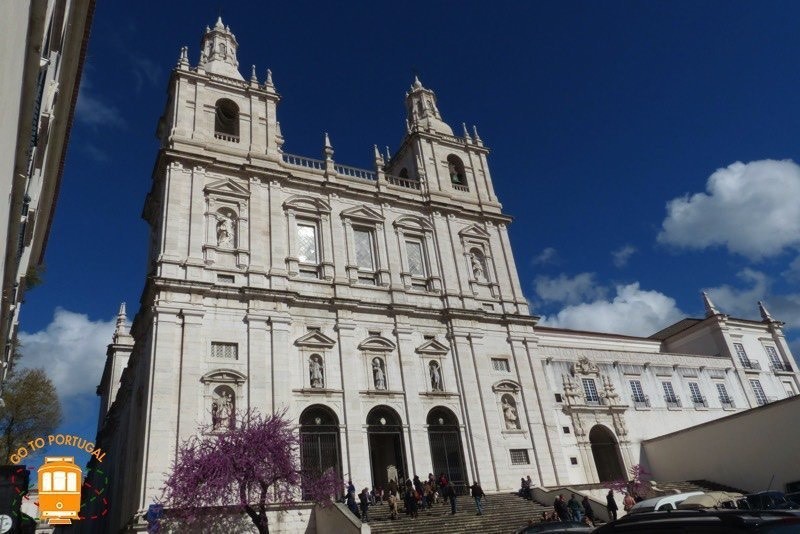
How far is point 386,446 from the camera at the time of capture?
90.4 ft

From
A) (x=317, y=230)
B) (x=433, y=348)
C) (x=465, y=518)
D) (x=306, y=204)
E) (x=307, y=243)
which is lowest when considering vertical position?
(x=465, y=518)


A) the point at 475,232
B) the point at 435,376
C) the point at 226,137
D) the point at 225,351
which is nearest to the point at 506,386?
the point at 435,376

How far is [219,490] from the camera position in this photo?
62.3 feet

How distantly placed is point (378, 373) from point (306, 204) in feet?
31.7

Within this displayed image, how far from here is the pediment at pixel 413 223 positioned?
32441mm

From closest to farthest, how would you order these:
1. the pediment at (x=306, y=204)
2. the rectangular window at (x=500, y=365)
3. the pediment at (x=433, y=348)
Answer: the pediment at (x=433, y=348)
the pediment at (x=306, y=204)
the rectangular window at (x=500, y=365)

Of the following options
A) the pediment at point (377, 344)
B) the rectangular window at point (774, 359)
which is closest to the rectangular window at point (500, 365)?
the pediment at point (377, 344)

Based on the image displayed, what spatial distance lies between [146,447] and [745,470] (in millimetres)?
27497

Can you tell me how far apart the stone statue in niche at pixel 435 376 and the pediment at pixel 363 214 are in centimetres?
858

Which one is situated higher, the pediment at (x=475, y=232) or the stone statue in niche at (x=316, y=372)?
the pediment at (x=475, y=232)

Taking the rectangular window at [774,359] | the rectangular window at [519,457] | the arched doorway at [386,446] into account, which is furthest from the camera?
the rectangular window at [774,359]

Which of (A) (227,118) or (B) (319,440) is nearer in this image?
(B) (319,440)

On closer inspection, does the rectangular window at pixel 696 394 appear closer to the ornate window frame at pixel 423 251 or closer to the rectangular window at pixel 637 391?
the rectangular window at pixel 637 391

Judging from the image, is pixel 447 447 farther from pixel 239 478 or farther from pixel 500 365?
pixel 239 478
